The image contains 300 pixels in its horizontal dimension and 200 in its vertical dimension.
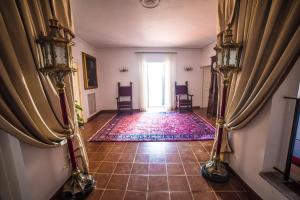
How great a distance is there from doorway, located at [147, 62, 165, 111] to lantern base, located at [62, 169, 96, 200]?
405 cm

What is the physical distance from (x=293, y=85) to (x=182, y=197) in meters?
1.49

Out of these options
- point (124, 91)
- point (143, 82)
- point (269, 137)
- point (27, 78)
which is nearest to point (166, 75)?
point (143, 82)

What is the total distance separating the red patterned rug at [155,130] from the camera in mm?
2885

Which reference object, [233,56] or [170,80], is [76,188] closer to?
[233,56]

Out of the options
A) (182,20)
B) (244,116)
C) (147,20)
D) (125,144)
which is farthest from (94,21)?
(244,116)

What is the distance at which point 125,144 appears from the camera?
2.67m

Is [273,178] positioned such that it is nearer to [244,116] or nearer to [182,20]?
[244,116]

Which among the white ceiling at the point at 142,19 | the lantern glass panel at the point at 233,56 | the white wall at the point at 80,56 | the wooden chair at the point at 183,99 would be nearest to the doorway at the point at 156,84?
the wooden chair at the point at 183,99

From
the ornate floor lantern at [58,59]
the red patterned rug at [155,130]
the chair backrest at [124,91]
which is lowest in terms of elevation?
the red patterned rug at [155,130]

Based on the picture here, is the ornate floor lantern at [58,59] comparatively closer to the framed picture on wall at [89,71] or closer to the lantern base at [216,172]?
the lantern base at [216,172]

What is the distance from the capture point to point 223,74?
150 centimetres

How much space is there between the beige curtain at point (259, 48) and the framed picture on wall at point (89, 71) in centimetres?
357

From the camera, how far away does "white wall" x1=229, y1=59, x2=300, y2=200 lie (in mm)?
1170

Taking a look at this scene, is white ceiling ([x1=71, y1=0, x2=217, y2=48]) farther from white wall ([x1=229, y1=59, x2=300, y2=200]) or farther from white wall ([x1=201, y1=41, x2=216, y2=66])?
white wall ([x1=229, y1=59, x2=300, y2=200])
